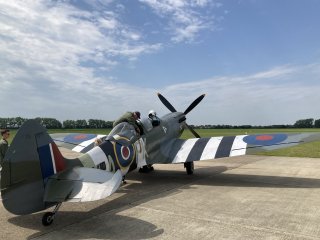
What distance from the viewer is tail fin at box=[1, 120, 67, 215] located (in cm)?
558

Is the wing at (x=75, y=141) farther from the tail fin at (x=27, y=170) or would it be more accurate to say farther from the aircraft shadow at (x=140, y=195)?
the tail fin at (x=27, y=170)

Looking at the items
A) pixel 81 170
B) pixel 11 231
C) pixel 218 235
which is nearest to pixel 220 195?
pixel 218 235

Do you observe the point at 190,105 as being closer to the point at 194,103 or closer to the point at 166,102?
the point at 194,103

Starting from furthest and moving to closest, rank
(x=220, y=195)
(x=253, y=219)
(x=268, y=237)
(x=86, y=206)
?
(x=220, y=195) < (x=86, y=206) < (x=253, y=219) < (x=268, y=237)

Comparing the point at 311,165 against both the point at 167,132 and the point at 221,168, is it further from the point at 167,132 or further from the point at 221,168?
the point at 167,132

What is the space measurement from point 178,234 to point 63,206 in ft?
10.7

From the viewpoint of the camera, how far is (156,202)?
26.4 feet

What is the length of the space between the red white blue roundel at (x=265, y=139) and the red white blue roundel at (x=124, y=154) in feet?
14.5

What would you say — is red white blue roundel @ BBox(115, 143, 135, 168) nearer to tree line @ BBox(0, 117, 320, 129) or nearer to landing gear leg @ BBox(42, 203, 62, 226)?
landing gear leg @ BBox(42, 203, 62, 226)

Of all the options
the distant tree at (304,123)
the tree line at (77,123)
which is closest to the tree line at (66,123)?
the tree line at (77,123)

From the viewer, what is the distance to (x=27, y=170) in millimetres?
5820

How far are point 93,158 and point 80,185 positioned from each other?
6.70 feet

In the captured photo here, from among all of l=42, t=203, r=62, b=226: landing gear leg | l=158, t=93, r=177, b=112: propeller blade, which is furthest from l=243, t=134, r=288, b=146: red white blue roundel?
l=42, t=203, r=62, b=226: landing gear leg

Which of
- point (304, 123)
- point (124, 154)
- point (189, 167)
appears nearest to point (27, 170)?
point (124, 154)
